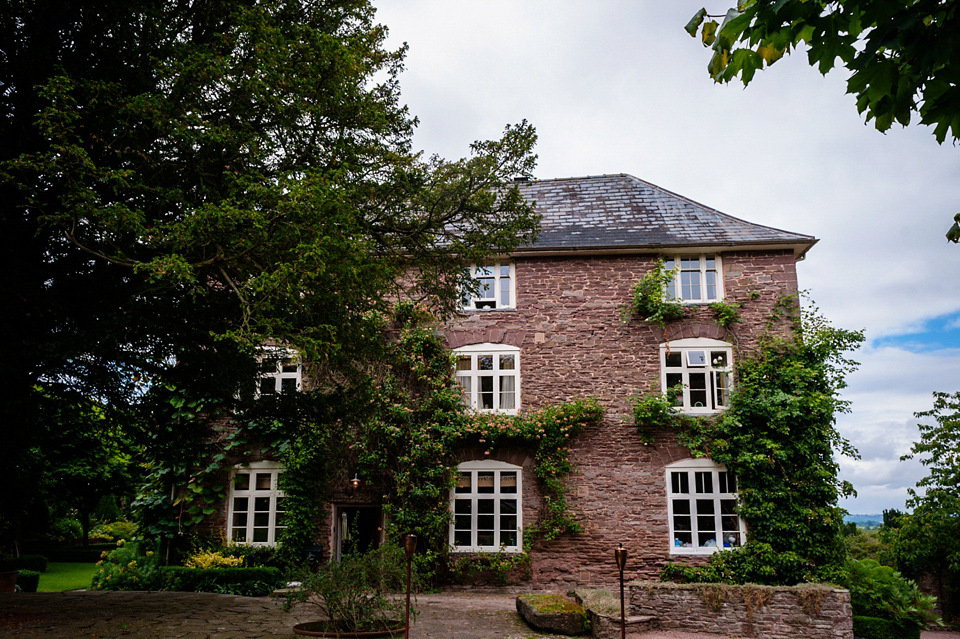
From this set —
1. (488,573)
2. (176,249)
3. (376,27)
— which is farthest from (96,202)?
(488,573)

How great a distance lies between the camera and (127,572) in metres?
14.7

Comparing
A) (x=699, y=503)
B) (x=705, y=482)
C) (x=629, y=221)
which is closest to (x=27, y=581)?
(x=699, y=503)

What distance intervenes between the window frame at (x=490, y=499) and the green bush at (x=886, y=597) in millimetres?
6595

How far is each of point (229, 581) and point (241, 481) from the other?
107 inches

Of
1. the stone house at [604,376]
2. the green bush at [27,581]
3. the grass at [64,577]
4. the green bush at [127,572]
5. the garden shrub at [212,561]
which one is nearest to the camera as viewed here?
the green bush at [27,581]

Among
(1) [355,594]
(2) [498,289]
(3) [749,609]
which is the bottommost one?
(3) [749,609]

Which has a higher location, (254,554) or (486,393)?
(486,393)

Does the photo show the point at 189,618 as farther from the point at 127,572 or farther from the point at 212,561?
the point at 127,572

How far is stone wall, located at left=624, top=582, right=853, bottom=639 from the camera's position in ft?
33.5

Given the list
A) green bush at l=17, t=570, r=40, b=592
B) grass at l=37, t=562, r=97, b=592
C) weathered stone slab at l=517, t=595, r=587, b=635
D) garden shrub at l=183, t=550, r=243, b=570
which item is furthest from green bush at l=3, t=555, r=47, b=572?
weathered stone slab at l=517, t=595, r=587, b=635

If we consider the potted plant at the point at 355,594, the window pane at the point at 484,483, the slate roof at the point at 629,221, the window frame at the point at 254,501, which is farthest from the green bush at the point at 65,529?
the potted plant at the point at 355,594

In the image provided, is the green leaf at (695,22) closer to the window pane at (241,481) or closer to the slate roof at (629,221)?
the slate roof at (629,221)

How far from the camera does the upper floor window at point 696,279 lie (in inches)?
633

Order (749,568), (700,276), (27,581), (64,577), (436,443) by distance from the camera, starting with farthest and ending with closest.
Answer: (64,577) < (700,276) < (436,443) < (27,581) < (749,568)
